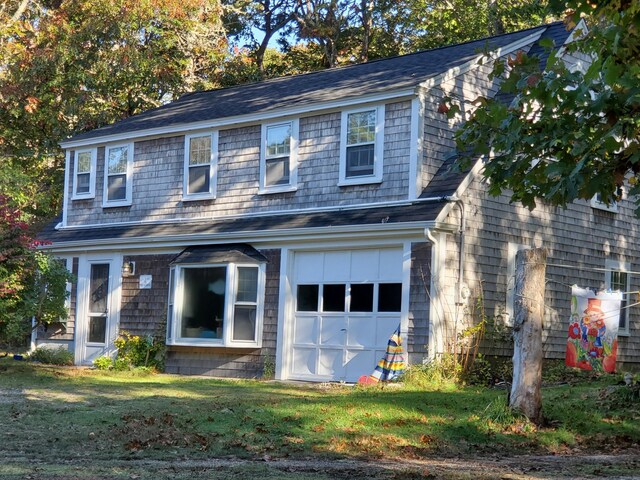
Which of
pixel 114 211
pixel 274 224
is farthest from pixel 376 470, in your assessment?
pixel 114 211

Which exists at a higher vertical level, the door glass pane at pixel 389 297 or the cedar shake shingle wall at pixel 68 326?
the door glass pane at pixel 389 297

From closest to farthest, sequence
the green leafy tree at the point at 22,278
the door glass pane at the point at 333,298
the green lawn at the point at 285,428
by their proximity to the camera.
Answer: the green lawn at the point at 285,428 → the green leafy tree at the point at 22,278 → the door glass pane at the point at 333,298

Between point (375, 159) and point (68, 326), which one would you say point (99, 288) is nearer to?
point (68, 326)

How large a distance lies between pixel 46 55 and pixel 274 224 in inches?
530

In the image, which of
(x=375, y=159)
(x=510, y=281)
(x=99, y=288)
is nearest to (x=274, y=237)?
(x=375, y=159)

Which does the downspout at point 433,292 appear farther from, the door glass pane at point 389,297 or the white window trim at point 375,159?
the white window trim at point 375,159

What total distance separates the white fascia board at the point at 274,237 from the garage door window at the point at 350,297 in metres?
0.89

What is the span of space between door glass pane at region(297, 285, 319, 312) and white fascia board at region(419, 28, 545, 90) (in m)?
4.43

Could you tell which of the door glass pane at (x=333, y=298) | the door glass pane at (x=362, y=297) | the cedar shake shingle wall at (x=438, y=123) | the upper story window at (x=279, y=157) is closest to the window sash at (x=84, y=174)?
the upper story window at (x=279, y=157)

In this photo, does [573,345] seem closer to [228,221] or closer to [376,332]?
[376,332]

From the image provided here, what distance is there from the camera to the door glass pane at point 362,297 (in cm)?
1842

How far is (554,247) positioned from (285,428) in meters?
10.3

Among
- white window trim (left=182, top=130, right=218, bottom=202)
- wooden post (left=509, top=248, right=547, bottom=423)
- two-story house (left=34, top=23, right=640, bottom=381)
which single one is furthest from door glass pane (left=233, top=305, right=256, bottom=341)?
wooden post (left=509, top=248, right=547, bottom=423)

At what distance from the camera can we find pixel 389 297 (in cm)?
1816
